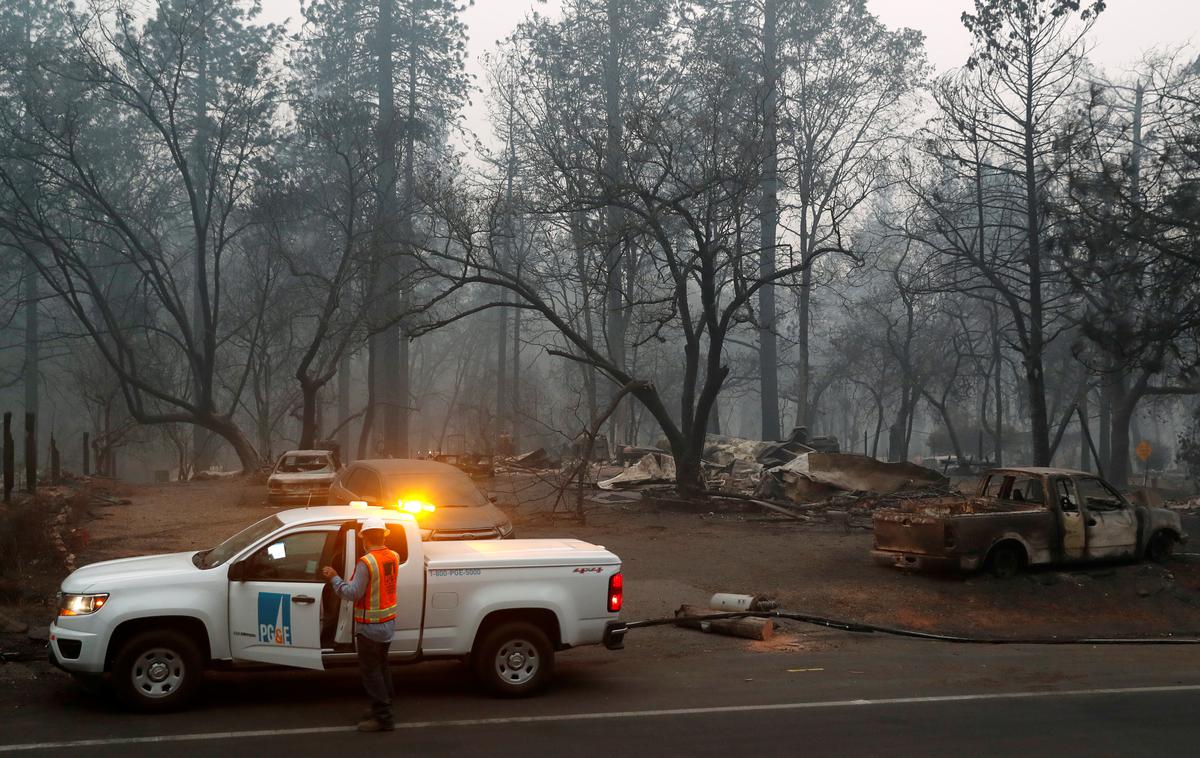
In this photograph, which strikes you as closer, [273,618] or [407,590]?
[273,618]

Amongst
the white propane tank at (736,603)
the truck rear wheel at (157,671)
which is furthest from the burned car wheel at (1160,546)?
the truck rear wheel at (157,671)

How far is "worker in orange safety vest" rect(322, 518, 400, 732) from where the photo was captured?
740 cm

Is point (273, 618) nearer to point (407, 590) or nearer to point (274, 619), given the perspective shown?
point (274, 619)

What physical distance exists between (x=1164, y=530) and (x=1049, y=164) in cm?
1110

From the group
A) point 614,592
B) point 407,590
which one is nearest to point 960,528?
point 614,592

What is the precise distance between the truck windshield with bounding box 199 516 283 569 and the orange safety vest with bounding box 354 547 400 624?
1.29 metres

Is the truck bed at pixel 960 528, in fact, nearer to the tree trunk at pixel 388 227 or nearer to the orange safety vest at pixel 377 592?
the orange safety vest at pixel 377 592

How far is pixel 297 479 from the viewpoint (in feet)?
85.8

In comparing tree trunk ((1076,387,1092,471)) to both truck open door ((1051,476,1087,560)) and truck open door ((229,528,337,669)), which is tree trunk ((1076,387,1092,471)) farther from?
truck open door ((229,528,337,669))

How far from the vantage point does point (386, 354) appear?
43469 millimetres

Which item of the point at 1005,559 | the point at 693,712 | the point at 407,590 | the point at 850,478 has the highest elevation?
the point at 850,478

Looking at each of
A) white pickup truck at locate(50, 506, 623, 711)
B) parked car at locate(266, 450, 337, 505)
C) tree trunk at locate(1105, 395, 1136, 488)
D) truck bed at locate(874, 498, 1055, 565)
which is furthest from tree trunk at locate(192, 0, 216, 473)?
tree trunk at locate(1105, 395, 1136, 488)

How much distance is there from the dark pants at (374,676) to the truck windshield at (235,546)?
59.7 inches

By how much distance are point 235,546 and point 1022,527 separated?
450 inches
